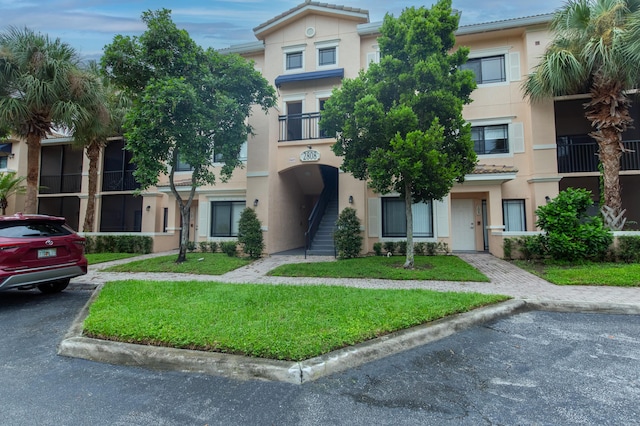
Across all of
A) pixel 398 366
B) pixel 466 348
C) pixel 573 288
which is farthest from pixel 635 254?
pixel 398 366

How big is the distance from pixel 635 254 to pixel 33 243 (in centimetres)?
1493

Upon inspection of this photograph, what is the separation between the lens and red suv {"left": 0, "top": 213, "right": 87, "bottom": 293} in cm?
551

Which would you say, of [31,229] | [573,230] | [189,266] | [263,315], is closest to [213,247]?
[189,266]

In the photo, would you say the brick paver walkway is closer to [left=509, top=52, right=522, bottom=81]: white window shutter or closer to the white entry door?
the white entry door

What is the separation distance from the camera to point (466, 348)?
3930 millimetres

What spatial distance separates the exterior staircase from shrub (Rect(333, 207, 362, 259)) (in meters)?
0.97

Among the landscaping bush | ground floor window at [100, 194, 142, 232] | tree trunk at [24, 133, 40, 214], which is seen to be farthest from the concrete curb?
ground floor window at [100, 194, 142, 232]

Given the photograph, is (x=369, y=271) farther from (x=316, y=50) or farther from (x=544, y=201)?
(x=316, y=50)

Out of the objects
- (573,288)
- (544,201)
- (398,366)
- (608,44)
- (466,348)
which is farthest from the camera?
(544,201)

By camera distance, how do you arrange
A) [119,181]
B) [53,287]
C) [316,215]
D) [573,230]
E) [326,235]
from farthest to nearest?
1. [119,181]
2. [326,235]
3. [316,215]
4. [573,230]
5. [53,287]

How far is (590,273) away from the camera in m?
7.73

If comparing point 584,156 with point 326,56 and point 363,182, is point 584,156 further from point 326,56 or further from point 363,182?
point 326,56

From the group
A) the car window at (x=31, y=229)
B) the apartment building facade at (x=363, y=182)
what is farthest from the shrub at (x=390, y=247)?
the car window at (x=31, y=229)

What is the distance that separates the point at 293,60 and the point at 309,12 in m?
2.18
